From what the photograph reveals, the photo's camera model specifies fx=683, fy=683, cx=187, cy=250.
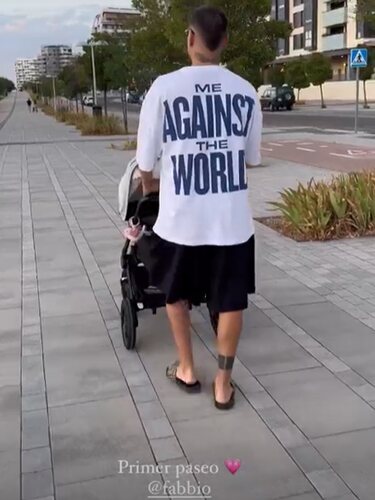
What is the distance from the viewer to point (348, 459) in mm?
3049

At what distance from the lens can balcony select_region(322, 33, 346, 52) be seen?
62.9m

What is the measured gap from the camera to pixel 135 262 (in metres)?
4.43

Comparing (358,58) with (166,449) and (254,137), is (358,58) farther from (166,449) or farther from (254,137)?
(166,449)

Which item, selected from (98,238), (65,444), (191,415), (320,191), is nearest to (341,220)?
(320,191)

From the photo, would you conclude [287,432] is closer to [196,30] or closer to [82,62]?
[196,30]

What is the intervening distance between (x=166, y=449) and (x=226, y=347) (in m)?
0.65

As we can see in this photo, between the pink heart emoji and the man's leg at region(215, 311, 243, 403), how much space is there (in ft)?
1.73

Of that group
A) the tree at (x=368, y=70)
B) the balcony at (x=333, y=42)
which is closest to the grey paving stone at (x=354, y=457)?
the tree at (x=368, y=70)

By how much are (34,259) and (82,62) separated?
3283 cm

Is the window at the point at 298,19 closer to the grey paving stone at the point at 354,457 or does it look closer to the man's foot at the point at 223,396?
the man's foot at the point at 223,396

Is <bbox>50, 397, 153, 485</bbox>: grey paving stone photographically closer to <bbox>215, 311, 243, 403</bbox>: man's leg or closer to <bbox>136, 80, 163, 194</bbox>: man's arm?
<bbox>215, 311, 243, 403</bbox>: man's leg

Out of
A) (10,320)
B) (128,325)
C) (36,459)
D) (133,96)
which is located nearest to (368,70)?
(133,96)

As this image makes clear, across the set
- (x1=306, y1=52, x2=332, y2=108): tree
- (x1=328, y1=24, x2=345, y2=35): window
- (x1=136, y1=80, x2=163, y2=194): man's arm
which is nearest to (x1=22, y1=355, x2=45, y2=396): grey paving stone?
(x1=136, y1=80, x2=163, y2=194): man's arm

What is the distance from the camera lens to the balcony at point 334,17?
61.8m
